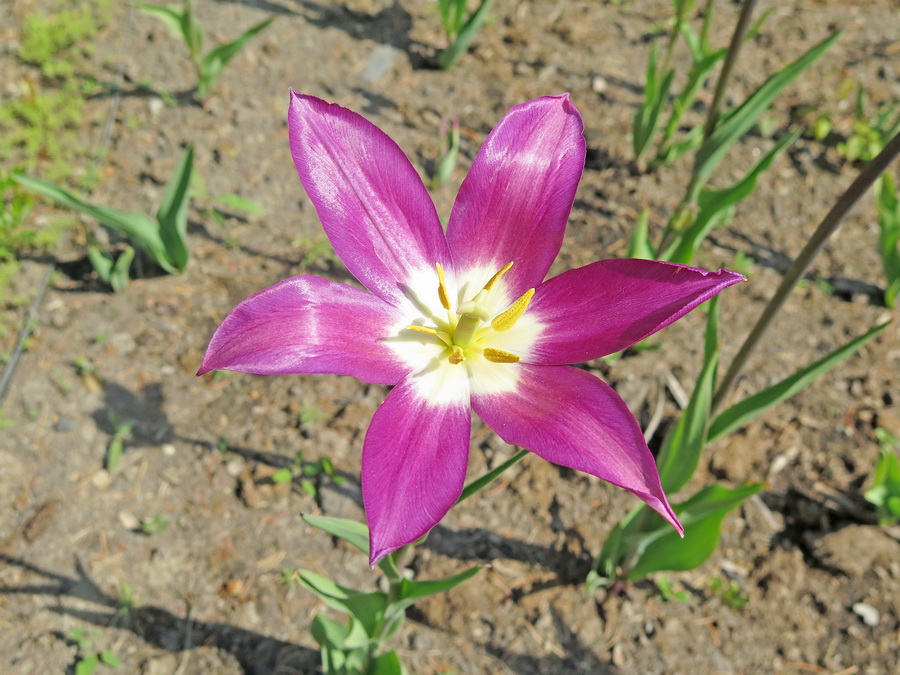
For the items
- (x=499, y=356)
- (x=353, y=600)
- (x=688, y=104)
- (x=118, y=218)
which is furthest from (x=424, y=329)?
(x=688, y=104)

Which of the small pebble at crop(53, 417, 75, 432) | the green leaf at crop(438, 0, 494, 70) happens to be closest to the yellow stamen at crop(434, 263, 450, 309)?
the small pebble at crop(53, 417, 75, 432)

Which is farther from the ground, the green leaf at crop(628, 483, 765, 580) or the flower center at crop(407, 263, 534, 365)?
the flower center at crop(407, 263, 534, 365)

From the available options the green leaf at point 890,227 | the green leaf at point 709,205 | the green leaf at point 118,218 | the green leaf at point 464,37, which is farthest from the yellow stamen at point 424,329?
the green leaf at point 464,37

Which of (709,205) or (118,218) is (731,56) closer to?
(709,205)

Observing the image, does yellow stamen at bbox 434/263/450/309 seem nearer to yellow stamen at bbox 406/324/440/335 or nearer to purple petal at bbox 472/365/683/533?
yellow stamen at bbox 406/324/440/335

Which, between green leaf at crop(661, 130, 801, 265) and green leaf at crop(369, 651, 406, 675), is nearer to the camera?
green leaf at crop(369, 651, 406, 675)

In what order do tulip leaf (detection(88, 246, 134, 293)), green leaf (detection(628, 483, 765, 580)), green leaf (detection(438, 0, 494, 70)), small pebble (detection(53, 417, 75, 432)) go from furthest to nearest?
green leaf (detection(438, 0, 494, 70))
tulip leaf (detection(88, 246, 134, 293))
small pebble (detection(53, 417, 75, 432))
green leaf (detection(628, 483, 765, 580))

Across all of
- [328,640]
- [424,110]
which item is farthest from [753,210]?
[328,640]
